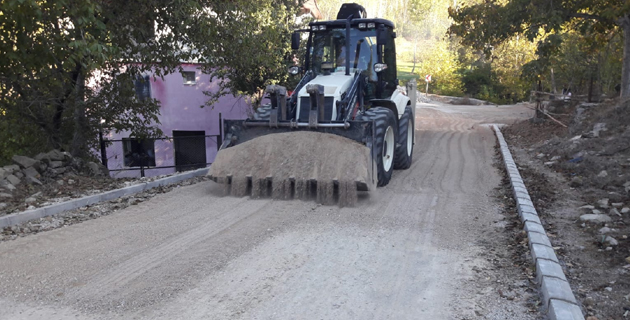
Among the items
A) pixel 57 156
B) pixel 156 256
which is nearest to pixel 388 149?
pixel 156 256

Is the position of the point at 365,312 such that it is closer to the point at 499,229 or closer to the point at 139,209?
the point at 499,229

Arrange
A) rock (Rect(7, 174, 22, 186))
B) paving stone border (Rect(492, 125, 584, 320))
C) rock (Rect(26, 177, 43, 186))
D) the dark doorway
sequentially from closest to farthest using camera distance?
1. paving stone border (Rect(492, 125, 584, 320))
2. rock (Rect(7, 174, 22, 186))
3. rock (Rect(26, 177, 43, 186))
4. the dark doorway

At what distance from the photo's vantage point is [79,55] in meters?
6.72

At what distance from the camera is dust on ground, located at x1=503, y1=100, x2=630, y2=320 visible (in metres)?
4.68

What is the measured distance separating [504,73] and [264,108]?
3119 cm

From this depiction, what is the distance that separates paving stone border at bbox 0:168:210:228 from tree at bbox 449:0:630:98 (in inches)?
451

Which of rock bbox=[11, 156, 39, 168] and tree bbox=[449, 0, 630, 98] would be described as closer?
rock bbox=[11, 156, 39, 168]

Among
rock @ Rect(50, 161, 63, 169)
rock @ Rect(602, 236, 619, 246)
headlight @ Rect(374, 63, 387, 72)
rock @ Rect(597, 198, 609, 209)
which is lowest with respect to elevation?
rock @ Rect(602, 236, 619, 246)

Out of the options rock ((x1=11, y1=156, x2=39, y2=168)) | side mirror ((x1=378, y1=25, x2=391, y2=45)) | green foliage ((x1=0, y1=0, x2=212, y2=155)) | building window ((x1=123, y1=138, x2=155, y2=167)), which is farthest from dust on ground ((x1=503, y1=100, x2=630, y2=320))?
building window ((x1=123, y1=138, x2=155, y2=167))

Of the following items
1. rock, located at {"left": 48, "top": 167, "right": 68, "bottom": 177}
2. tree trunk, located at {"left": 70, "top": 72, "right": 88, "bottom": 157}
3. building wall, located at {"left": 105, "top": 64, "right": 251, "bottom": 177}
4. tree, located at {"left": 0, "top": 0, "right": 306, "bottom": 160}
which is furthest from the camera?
building wall, located at {"left": 105, "top": 64, "right": 251, "bottom": 177}

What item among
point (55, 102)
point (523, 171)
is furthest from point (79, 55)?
point (523, 171)

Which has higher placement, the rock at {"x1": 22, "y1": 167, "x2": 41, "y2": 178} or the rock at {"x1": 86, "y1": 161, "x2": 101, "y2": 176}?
the rock at {"x1": 22, "y1": 167, "x2": 41, "y2": 178}

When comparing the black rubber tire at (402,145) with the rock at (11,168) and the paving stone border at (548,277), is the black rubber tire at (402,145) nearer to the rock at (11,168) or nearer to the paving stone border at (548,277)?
the paving stone border at (548,277)

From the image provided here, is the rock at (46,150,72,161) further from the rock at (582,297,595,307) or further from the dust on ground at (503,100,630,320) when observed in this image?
the rock at (582,297,595,307)
